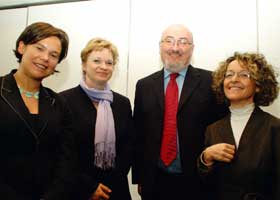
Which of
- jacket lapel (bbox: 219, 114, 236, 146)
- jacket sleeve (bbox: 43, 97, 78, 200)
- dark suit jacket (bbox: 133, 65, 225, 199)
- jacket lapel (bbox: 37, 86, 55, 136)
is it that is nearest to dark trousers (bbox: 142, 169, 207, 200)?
dark suit jacket (bbox: 133, 65, 225, 199)

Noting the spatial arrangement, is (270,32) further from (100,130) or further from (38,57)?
(38,57)

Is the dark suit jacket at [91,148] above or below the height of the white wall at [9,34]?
below

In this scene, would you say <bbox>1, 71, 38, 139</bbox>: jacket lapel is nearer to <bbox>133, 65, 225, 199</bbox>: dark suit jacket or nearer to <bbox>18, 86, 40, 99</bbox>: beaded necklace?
<bbox>18, 86, 40, 99</bbox>: beaded necklace

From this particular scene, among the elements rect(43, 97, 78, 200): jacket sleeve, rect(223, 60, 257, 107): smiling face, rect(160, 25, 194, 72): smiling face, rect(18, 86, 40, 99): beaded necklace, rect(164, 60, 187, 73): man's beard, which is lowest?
rect(43, 97, 78, 200): jacket sleeve

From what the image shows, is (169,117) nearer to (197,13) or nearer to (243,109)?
(243,109)

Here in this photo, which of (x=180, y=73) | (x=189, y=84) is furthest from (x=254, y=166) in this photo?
(x=180, y=73)

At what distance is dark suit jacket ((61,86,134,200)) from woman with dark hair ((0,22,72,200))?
272 millimetres

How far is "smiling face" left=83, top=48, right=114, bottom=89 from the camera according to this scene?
2232 millimetres

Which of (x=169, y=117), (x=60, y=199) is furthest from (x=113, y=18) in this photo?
(x=60, y=199)

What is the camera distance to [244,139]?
1723 millimetres

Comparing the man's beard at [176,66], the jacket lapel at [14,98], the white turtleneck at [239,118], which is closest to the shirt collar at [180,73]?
the man's beard at [176,66]

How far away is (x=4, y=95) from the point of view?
5.35 ft

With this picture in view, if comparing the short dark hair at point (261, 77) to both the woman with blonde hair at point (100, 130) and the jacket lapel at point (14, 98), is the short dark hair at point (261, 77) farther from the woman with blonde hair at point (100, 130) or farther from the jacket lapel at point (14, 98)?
the jacket lapel at point (14, 98)

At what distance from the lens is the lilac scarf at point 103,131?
213cm
